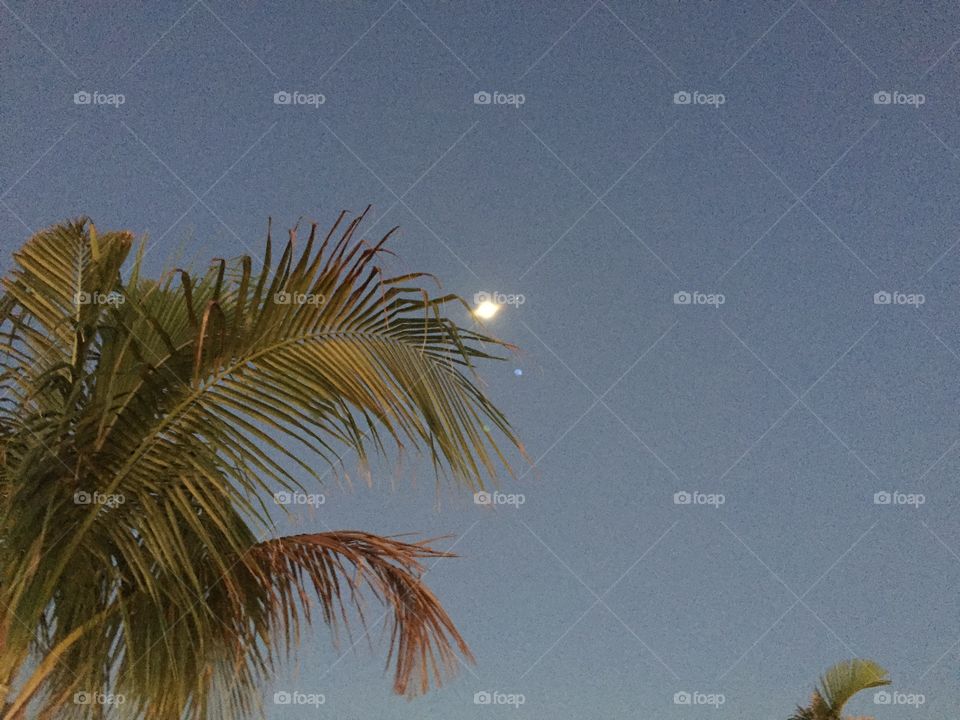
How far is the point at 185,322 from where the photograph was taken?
13.3ft

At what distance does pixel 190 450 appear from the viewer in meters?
3.67

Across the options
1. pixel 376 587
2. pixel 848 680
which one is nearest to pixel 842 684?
pixel 848 680

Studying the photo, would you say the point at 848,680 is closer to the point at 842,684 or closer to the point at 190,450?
the point at 842,684

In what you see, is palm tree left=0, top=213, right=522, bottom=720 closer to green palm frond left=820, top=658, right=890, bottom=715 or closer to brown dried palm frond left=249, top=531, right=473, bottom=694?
brown dried palm frond left=249, top=531, right=473, bottom=694

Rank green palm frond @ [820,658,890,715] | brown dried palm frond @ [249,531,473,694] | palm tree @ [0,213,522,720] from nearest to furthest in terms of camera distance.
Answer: palm tree @ [0,213,522,720] < brown dried palm frond @ [249,531,473,694] < green palm frond @ [820,658,890,715]

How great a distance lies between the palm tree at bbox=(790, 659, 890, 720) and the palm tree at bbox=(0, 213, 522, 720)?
13612 millimetres

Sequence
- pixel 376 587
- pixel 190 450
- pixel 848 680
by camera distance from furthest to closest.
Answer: pixel 848 680 < pixel 376 587 < pixel 190 450

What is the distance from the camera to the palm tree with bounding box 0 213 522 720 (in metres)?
3.57

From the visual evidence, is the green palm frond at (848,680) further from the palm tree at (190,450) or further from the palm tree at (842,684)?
the palm tree at (190,450)

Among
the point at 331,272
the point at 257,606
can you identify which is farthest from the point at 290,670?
the point at 331,272

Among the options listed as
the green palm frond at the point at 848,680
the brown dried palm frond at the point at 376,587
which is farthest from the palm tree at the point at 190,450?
the green palm frond at the point at 848,680

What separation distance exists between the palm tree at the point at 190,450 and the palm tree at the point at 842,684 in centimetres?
1361

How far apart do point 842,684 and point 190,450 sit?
14498 millimetres

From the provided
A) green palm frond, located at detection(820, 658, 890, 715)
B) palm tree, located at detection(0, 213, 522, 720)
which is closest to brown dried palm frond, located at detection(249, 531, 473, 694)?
palm tree, located at detection(0, 213, 522, 720)
